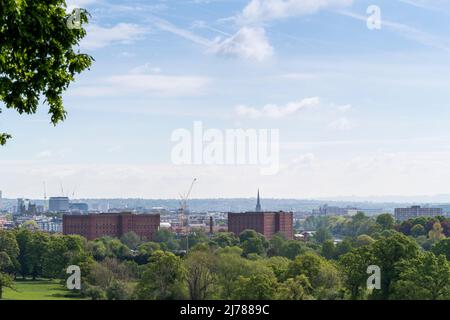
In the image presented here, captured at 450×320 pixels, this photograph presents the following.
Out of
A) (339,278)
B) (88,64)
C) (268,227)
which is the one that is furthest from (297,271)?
(268,227)

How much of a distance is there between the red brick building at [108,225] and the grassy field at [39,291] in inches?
2424

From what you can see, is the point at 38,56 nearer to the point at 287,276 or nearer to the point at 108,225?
the point at 287,276

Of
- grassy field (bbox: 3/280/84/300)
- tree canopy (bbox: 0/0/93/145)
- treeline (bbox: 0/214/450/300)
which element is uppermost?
tree canopy (bbox: 0/0/93/145)

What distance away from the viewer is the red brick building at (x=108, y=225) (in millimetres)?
150000

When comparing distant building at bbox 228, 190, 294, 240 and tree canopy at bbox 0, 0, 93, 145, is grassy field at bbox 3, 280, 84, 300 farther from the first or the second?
distant building at bbox 228, 190, 294, 240

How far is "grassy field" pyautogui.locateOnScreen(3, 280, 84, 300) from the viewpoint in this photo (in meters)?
64.8

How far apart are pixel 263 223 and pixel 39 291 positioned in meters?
85.9

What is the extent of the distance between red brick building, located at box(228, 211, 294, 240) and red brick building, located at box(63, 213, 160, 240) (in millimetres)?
17094

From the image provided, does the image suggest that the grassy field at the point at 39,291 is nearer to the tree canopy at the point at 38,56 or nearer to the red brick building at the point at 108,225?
the tree canopy at the point at 38,56

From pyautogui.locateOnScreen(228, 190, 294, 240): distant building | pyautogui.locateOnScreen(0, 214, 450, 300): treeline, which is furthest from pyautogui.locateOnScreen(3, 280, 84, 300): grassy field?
pyautogui.locateOnScreen(228, 190, 294, 240): distant building

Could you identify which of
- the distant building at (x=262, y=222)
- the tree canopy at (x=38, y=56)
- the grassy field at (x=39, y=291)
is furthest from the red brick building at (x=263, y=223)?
the tree canopy at (x=38, y=56)

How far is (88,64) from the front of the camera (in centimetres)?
1328

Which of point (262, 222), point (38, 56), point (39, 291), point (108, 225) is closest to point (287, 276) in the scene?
point (39, 291)
